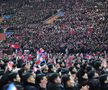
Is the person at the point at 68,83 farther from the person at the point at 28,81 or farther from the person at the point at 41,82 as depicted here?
the person at the point at 28,81

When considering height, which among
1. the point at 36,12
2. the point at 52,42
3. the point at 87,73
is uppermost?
the point at 87,73

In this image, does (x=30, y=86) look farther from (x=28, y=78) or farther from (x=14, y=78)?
(x=14, y=78)

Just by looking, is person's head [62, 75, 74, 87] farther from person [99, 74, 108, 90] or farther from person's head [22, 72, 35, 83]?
person's head [22, 72, 35, 83]

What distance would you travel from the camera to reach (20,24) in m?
80.9

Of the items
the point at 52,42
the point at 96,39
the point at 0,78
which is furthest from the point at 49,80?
the point at 52,42

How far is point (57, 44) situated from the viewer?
5569cm

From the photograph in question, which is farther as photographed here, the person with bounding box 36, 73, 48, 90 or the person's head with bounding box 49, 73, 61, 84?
the person with bounding box 36, 73, 48, 90

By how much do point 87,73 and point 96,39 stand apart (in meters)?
37.2

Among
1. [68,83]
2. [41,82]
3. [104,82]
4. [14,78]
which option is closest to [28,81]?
[14,78]

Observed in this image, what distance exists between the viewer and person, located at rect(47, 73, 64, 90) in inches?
513

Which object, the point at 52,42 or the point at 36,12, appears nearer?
the point at 52,42

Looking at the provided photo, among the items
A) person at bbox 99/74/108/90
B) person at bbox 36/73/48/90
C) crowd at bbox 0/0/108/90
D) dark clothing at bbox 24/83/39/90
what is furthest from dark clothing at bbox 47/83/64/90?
person at bbox 99/74/108/90

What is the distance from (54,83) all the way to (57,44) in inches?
1676

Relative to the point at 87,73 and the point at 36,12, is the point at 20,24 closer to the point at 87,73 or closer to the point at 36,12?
the point at 36,12
